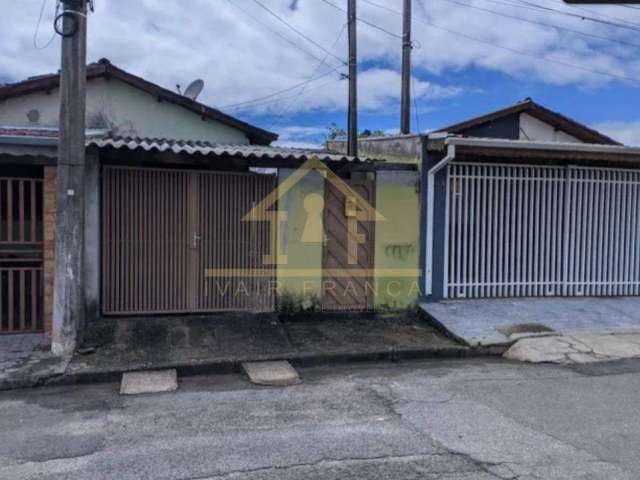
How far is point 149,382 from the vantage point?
232 inches

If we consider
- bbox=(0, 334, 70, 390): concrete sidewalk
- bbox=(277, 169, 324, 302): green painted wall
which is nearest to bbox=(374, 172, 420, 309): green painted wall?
bbox=(277, 169, 324, 302): green painted wall

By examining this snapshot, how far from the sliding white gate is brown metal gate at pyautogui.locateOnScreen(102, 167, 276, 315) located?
3210 millimetres

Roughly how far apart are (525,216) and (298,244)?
3904mm

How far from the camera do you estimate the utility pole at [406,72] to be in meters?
12.7

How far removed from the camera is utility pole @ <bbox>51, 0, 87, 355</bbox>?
6375 millimetres

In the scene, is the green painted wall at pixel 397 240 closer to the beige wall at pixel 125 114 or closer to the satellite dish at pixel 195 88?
the beige wall at pixel 125 114

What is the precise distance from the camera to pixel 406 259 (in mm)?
8797

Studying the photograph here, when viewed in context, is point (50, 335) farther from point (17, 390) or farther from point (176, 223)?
point (176, 223)

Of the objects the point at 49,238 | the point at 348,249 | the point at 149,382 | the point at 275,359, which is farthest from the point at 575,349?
the point at 49,238

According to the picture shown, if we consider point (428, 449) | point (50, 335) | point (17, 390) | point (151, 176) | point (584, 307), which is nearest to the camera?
point (428, 449)

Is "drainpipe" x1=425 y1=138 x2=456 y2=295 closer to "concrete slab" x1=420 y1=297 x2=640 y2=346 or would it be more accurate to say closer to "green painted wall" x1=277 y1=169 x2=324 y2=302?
"concrete slab" x1=420 y1=297 x2=640 y2=346

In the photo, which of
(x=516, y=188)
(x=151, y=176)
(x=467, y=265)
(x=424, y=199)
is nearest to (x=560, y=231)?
(x=516, y=188)

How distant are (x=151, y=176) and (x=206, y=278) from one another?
162 centimetres

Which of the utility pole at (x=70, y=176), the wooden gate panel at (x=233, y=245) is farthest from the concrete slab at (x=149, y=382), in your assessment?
the wooden gate panel at (x=233, y=245)
